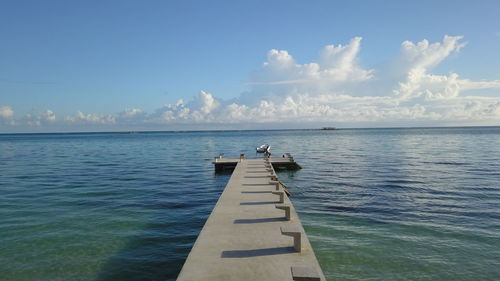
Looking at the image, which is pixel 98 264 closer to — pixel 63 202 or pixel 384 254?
pixel 384 254

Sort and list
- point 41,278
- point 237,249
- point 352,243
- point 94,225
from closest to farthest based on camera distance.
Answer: point 237,249, point 41,278, point 352,243, point 94,225

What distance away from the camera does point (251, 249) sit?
8.25 metres

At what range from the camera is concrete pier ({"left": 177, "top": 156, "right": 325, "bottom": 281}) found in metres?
Result: 6.88

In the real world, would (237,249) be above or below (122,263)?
above

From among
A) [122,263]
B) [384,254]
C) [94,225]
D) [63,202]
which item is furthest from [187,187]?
[384,254]

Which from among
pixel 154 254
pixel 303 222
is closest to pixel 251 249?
pixel 154 254

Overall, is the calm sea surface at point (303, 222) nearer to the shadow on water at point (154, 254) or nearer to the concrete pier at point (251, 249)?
the shadow on water at point (154, 254)

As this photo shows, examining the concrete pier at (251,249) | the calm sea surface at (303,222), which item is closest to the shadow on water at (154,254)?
the calm sea surface at (303,222)

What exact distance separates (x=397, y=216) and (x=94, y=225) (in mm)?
14290

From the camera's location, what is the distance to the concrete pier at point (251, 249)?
6.88m

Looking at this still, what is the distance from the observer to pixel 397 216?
51.2ft

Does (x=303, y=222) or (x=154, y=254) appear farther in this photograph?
(x=303, y=222)

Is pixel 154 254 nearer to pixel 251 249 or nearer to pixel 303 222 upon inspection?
pixel 251 249

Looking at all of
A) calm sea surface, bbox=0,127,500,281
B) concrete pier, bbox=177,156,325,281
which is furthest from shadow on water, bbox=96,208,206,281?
concrete pier, bbox=177,156,325,281
